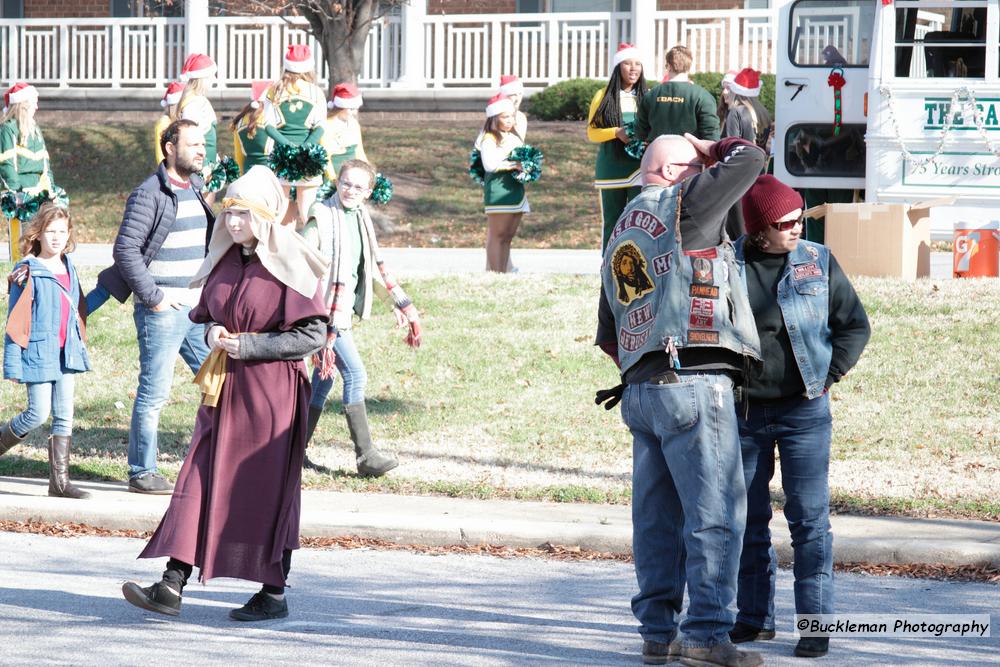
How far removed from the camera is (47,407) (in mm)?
8086

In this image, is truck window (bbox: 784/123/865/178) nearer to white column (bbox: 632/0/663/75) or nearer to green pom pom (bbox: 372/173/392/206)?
green pom pom (bbox: 372/173/392/206)

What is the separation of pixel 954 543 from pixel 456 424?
3808 millimetres

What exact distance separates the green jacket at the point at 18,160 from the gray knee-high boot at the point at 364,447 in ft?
21.1

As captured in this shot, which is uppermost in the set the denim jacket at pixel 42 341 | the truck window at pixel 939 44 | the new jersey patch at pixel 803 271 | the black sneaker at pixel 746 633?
the truck window at pixel 939 44

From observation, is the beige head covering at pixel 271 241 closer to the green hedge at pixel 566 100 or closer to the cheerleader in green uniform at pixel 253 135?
the cheerleader in green uniform at pixel 253 135

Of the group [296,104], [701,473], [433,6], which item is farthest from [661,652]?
[433,6]

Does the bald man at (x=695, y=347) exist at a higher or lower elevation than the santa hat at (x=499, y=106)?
lower

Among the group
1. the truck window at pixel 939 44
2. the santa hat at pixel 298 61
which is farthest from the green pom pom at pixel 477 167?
the truck window at pixel 939 44

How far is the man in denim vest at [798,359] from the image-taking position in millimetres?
5309

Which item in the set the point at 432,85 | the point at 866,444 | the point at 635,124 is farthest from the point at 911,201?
the point at 432,85

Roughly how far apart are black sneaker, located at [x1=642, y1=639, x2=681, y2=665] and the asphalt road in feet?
0.49

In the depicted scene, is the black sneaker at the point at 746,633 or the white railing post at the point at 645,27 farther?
the white railing post at the point at 645,27

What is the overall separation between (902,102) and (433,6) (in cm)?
1619

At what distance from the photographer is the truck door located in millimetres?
14023
